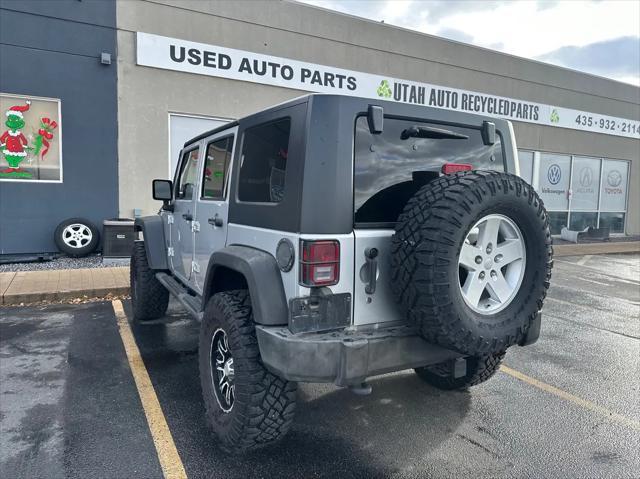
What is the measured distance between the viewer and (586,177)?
57.7ft

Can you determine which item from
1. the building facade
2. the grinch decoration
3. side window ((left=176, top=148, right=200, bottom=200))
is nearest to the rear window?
side window ((left=176, top=148, right=200, bottom=200))

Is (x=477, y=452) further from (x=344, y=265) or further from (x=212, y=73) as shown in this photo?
(x=212, y=73)

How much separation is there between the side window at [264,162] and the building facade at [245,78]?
7.34 meters

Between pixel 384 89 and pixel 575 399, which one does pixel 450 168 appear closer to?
pixel 575 399

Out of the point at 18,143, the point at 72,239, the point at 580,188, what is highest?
the point at 18,143

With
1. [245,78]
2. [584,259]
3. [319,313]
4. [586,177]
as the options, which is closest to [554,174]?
[586,177]

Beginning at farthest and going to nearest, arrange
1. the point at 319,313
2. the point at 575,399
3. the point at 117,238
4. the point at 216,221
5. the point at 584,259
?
the point at 584,259
the point at 117,238
the point at 575,399
the point at 216,221
the point at 319,313

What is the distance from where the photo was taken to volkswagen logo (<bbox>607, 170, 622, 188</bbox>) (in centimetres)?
1834

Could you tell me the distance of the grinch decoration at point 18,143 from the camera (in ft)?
29.4

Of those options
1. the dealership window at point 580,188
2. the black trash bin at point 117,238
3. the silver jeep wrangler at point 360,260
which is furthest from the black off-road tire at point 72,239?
the dealership window at point 580,188

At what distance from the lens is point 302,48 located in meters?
11.4

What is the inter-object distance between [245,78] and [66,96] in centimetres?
378

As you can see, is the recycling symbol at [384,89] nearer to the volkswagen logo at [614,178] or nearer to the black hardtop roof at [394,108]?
the black hardtop roof at [394,108]

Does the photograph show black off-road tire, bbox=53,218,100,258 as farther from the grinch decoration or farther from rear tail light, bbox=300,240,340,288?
rear tail light, bbox=300,240,340,288
